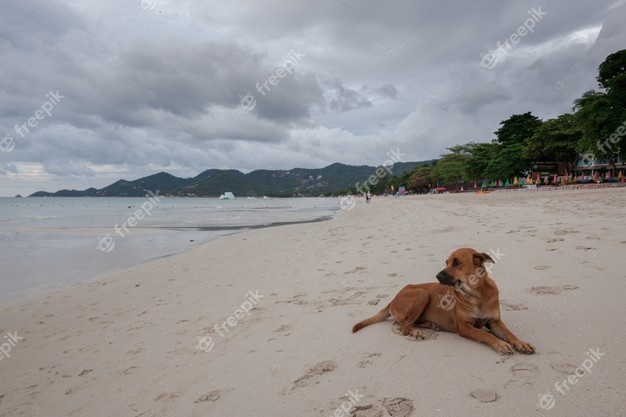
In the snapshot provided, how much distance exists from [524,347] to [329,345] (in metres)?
1.98

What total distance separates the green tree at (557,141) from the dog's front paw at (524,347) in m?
56.4

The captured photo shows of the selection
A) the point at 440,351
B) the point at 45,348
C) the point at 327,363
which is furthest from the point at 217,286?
the point at 440,351

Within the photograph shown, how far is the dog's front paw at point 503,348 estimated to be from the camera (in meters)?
3.26

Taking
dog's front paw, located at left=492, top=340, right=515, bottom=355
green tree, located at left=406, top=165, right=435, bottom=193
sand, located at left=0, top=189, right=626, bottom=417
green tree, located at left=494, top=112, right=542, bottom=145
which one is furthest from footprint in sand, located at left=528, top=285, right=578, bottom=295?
green tree, located at left=406, top=165, right=435, bottom=193

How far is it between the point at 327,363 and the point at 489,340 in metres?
1.62

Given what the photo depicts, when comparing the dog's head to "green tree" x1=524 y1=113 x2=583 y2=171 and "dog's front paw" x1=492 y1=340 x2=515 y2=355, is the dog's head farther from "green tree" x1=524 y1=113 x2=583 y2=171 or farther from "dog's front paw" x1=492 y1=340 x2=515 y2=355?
"green tree" x1=524 y1=113 x2=583 y2=171

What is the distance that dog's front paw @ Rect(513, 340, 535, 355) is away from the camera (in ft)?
10.6

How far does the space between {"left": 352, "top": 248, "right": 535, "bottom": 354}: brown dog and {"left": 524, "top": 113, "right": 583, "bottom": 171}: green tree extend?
184 ft

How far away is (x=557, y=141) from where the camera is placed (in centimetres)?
5078

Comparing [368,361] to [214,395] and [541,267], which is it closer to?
[214,395]

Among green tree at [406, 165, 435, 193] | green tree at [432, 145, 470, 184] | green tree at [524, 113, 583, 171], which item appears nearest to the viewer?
green tree at [524, 113, 583, 171]

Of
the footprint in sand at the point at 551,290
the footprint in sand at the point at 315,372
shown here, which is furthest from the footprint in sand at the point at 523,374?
the footprint in sand at the point at 551,290

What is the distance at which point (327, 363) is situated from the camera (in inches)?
143

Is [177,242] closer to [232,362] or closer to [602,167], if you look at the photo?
[232,362]
